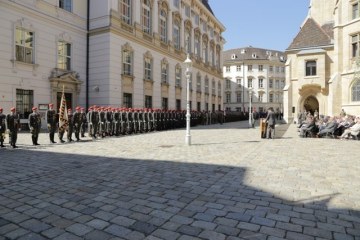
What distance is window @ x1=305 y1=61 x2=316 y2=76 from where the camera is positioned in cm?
3365

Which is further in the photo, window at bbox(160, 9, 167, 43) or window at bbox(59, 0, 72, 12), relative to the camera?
window at bbox(160, 9, 167, 43)

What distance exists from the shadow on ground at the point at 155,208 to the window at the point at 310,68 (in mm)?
31594

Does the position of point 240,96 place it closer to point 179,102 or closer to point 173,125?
point 179,102

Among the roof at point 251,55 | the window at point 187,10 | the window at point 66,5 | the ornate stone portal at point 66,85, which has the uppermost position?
the roof at point 251,55

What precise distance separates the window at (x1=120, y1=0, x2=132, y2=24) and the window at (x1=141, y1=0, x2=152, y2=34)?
1.87 m

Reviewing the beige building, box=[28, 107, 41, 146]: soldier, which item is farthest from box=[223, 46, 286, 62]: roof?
box=[28, 107, 41, 146]: soldier

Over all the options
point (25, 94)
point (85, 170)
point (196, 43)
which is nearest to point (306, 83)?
point (196, 43)

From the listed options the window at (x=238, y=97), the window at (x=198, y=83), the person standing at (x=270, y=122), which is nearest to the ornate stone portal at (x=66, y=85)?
the person standing at (x=270, y=122)

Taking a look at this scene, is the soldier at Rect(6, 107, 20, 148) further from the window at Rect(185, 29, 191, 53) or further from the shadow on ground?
the window at Rect(185, 29, 191, 53)

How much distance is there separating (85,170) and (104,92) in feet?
50.8

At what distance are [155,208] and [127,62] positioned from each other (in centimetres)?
2115

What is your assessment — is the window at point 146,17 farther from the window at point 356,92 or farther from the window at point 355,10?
the window at point 356,92

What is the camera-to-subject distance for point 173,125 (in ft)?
77.2

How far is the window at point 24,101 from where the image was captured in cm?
1748
